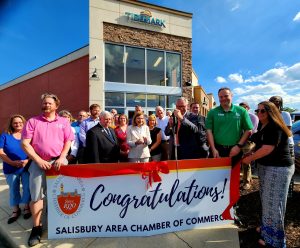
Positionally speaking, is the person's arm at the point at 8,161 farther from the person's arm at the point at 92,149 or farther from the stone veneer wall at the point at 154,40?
the stone veneer wall at the point at 154,40

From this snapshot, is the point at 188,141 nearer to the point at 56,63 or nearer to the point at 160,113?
the point at 160,113

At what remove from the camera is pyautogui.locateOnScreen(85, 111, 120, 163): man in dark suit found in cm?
354

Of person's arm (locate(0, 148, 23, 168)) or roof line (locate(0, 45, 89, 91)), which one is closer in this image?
person's arm (locate(0, 148, 23, 168))

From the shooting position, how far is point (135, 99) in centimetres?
1400

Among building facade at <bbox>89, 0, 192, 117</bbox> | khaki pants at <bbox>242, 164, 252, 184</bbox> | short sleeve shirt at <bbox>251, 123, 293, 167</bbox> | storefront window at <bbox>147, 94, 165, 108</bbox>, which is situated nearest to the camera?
short sleeve shirt at <bbox>251, 123, 293, 167</bbox>

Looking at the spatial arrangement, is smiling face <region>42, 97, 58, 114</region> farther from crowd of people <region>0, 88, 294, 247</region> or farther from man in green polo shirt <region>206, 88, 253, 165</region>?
man in green polo shirt <region>206, 88, 253, 165</region>

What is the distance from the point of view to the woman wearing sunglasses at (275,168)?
8.58 ft

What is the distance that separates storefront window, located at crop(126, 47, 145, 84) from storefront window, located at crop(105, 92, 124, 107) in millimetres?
1085

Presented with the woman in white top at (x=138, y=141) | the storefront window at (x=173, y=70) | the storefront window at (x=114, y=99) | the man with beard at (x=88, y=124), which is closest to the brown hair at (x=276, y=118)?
the woman in white top at (x=138, y=141)

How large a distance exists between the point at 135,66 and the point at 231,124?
11.7m

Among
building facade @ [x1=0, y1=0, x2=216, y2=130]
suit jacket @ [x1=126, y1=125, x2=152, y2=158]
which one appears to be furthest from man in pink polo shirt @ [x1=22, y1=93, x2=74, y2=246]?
building facade @ [x1=0, y1=0, x2=216, y2=130]

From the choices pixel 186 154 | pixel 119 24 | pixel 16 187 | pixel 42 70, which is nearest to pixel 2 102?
pixel 42 70

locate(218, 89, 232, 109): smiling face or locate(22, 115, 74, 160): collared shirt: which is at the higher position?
locate(218, 89, 232, 109): smiling face

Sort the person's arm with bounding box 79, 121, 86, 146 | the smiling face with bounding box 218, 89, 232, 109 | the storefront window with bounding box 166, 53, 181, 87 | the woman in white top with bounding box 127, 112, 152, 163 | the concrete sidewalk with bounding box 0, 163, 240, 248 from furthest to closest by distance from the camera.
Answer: the storefront window with bounding box 166, 53, 181, 87, the person's arm with bounding box 79, 121, 86, 146, the woman in white top with bounding box 127, 112, 152, 163, the smiling face with bounding box 218, 89, 232, 109, the concrete sidewalk with bounding box 0, 163, 240, 248
